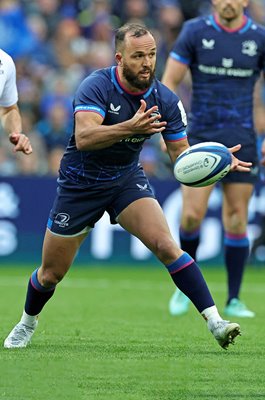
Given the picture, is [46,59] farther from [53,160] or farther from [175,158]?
[175,158]

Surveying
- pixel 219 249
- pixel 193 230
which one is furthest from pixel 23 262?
pixel 193 230

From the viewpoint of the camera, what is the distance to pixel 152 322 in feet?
30.9

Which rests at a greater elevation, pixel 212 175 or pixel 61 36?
pixel 212 175

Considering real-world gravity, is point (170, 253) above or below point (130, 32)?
below

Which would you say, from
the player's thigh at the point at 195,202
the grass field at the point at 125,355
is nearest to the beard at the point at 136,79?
the grass field at the point at 125,355

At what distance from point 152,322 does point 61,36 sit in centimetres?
894

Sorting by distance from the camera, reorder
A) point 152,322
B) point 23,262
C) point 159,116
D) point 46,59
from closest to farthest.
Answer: point 159,116 → point 152,322 → point 23,262 → point 46,59

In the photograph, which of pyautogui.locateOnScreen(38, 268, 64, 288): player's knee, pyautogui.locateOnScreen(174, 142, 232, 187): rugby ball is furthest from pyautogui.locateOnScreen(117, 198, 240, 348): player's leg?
pyautogui.locateOnScreen(38, 268, 64, 288): player's knee

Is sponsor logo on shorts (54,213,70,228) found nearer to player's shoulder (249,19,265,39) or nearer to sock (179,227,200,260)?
sock (179,227,200,260)

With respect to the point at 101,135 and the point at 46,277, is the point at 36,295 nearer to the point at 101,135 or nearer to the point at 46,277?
the point at 46,277

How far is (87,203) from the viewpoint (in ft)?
24.3

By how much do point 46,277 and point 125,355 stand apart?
793 millimetres

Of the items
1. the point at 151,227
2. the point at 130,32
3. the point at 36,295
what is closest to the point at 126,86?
the point at 130,32

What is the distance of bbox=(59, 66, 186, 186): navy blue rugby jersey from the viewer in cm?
715
